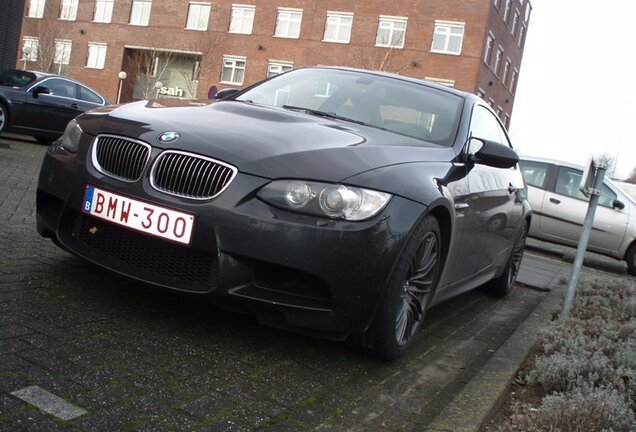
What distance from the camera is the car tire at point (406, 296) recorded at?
290 cm

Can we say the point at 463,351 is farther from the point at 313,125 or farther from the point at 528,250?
the point at 528,250

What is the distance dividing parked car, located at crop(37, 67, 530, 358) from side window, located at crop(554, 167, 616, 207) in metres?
8.19

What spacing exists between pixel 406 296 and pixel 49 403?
1713 mm

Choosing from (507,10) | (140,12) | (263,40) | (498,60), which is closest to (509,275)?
(263,40)

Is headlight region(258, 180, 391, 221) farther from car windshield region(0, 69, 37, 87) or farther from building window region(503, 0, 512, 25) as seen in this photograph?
building window region(503, 0, 512, 25)

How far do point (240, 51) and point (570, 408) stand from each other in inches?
Result: 1553

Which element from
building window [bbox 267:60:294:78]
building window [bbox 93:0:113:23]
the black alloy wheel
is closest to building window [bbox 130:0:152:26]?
→ building window [bbox 93:0:113:23]

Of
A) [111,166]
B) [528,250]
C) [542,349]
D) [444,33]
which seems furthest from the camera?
[444,33]

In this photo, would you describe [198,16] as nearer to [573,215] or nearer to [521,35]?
[521,35]

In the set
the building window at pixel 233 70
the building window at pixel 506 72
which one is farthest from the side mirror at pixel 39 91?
the building window at pixel 506 72

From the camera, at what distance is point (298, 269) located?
2666 millimetres

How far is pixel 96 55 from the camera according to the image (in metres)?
A: 44.1

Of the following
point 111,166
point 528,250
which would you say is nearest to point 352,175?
point 111,166

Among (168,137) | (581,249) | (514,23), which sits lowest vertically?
(581,249)
